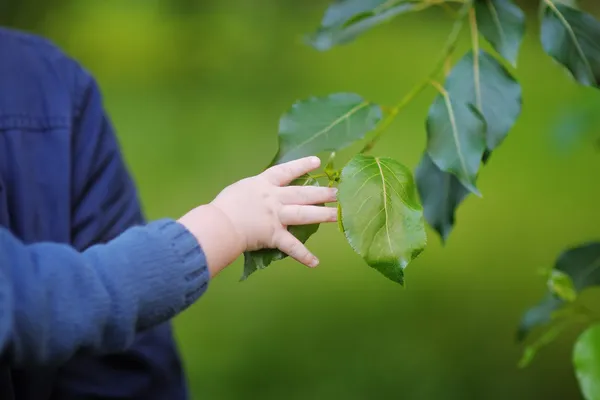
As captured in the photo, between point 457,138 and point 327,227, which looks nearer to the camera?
point 457,138

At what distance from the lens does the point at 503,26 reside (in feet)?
2.47

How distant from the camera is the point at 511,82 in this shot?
29.2 inches

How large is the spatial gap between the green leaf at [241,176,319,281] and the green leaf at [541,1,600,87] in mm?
265

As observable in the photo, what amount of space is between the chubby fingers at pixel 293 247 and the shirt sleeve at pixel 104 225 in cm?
36

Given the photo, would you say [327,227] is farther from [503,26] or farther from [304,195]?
[304,195]

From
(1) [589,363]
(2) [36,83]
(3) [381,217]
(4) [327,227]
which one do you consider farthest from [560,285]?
(4) [327,227]

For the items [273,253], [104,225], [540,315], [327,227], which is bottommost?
[327,227]

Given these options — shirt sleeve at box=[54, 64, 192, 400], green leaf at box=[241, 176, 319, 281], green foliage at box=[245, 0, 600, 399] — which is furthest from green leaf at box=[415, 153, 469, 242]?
shirt sleeve at box=[54, 64, 192, 400]

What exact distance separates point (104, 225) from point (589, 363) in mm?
558

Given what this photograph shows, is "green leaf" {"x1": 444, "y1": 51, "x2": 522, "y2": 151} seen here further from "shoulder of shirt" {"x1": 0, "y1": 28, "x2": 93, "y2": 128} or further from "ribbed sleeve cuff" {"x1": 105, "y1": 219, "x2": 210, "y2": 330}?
"shoulder of shirt" {"x1": 0, "y1": 28, "x2": 93, "y2": 128}

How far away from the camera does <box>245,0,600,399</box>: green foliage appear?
0.59m

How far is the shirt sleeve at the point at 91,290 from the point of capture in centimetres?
56

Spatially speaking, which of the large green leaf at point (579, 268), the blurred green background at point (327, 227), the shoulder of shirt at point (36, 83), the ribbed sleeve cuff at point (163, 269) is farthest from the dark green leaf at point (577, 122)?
the ribbed sleeve cuff at point (163, 269)

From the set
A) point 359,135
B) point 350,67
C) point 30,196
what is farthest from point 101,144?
point 350,67
